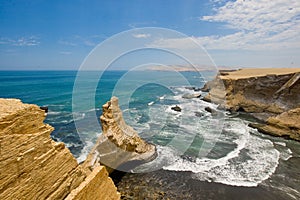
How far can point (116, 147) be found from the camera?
44.2ft

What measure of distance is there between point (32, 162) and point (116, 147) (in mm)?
8514

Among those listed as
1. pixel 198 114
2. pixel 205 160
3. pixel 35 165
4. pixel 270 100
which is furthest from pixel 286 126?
pixel 35 165

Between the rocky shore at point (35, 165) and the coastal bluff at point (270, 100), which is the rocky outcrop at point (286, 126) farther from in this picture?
the rocky shore at point (35, 165)

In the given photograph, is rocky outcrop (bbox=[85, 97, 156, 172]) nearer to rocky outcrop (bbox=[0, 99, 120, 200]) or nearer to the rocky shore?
the rocky shore

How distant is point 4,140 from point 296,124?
2496 centimetres

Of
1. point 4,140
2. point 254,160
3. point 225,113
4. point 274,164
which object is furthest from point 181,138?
point 4,140

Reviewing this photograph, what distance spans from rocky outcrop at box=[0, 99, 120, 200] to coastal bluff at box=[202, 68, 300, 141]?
2227 centimetres

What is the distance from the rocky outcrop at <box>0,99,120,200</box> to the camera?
4645mm

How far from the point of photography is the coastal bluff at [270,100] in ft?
69.3

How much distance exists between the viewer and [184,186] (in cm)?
1265

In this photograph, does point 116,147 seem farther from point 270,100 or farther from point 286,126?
point 270,100

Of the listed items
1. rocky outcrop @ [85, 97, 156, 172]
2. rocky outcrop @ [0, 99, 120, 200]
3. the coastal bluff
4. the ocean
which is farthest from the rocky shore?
the coastal bluff

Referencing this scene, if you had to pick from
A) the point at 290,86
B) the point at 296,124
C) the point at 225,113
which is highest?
the point at 290,86

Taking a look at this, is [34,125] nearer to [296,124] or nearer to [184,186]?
[184,186]
